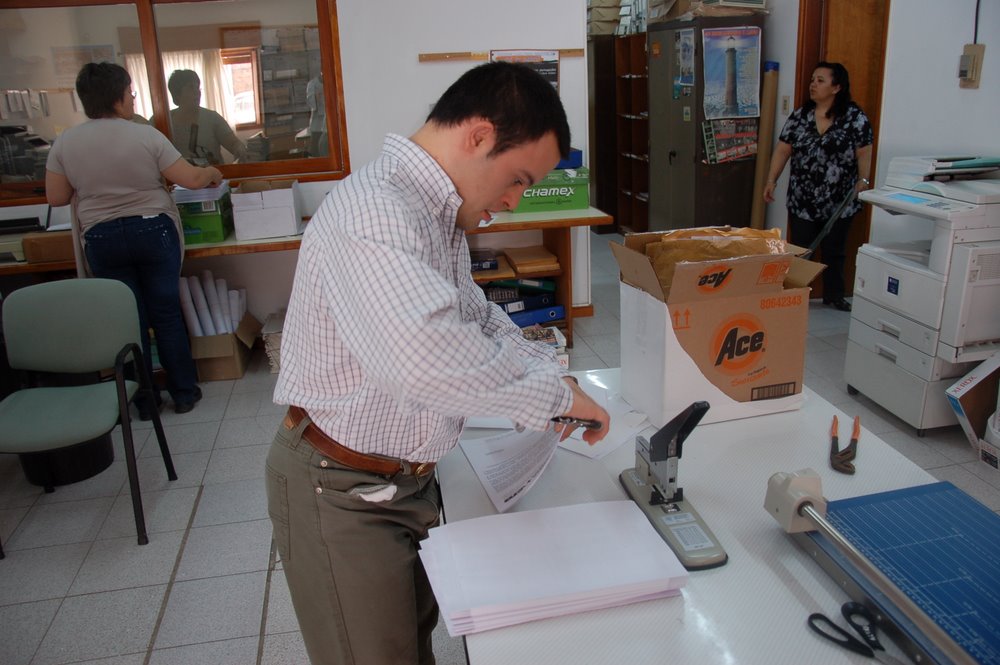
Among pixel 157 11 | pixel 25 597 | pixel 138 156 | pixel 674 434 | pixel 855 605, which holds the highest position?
pixel 157 11

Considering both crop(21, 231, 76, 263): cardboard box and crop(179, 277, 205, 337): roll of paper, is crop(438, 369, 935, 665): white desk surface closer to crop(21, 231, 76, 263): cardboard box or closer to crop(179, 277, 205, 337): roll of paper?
crop(179, 277, 205, 337): roll of paper

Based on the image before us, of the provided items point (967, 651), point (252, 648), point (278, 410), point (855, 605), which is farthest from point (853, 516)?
point (278, 410)

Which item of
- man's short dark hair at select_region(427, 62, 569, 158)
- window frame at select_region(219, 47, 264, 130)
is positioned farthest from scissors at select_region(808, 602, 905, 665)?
window frame at select_region(219, 47, 264, 130)

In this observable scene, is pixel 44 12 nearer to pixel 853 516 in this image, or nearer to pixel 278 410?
pixel 278 410

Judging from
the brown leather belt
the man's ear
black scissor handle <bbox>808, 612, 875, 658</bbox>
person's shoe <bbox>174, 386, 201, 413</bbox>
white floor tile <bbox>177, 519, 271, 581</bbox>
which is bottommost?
white floor tile <bbox>177, 519, 271, 581</bbox>

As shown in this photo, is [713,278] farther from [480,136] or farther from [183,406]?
[183,406]

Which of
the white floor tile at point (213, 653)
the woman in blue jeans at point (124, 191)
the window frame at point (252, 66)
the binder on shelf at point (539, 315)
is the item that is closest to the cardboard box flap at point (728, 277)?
the white floor tile at point (213, 653)

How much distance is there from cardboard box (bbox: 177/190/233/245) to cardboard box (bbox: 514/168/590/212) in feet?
5.23

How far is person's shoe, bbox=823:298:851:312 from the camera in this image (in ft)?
15.4

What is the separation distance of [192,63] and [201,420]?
200cm

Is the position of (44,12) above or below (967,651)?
above

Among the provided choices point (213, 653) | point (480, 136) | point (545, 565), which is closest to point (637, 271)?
point (480, 136)

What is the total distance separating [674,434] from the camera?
3.87ft

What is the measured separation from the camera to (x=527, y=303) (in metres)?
4.26
